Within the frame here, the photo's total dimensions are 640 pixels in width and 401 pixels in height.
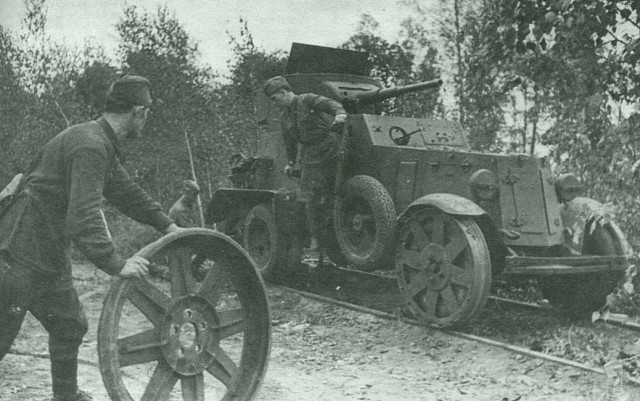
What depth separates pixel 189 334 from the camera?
4234 millimetres

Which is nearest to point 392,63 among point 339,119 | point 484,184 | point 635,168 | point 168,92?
point 168,92

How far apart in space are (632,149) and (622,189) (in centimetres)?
23

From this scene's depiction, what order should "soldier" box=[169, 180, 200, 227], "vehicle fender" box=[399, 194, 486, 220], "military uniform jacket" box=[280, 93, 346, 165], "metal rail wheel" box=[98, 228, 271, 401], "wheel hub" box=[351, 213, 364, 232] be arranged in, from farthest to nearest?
"soldier" box=[169, 180, 200, 227] → "military uniform jacket" box=[280, 93, 346, 165] → "wheel hub" box=[351, 213, 364, 232] → "vehicle fender" box=[399, 194, 486, 220] → "metal rail wheel" box=[98, 228, 271, 401]

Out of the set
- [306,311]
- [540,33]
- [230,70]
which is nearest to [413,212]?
[306,311]

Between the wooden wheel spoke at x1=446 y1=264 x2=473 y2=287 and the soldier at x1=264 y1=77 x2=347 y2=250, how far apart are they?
2.46 meters

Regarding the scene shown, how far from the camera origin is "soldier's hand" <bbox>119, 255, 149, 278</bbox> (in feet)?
12.4

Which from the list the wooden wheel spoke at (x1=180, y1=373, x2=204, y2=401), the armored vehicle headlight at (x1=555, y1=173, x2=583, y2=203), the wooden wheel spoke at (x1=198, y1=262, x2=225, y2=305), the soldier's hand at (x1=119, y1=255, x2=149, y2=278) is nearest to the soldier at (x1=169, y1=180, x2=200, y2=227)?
the armored vehicle headlight at (x1=555, y1=173, x2=583, y2=203)

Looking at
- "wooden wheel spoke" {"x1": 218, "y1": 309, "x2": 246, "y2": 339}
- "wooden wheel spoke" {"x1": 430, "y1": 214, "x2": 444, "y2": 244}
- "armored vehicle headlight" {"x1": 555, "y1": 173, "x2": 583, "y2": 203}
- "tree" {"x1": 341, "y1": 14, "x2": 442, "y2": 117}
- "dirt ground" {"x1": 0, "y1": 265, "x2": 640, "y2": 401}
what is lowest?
"dirt ground" {"x1": 0, "y1": 265, "x2": 640, "y2": 401}

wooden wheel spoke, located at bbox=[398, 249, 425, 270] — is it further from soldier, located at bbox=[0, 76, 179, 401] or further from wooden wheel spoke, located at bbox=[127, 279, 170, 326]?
wooden wheel spoke, located at bbox=[127, 279, 170, 326]

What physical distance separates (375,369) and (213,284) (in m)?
2.60

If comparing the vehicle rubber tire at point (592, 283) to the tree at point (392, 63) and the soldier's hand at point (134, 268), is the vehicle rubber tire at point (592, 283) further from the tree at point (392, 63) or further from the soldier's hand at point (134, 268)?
the tree at point (392, 63)

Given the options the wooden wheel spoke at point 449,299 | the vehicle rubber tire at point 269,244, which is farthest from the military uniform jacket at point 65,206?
the vehicle rubber tire at point 269,244

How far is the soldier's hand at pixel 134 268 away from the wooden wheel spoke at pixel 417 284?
4343mm

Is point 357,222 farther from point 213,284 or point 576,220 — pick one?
point 213,284
